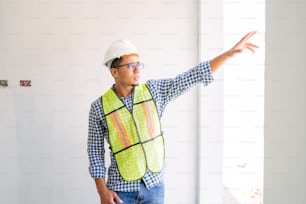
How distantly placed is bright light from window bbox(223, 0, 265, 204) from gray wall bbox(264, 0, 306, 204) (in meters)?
1.59

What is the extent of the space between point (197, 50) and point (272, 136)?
2.09m

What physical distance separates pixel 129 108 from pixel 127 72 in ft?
0.58

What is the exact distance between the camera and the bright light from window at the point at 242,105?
2.62 meters

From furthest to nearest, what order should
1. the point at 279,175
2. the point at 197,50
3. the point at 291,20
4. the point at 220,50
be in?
1. the point at 197,50
2. the point at 220,50
3. the point at 279,175
4. the point at 291,20

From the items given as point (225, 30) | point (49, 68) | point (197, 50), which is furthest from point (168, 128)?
point (49, 68)

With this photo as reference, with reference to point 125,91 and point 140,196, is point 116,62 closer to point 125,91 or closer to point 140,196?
point 125,91

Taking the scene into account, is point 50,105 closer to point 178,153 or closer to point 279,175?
point 178,153

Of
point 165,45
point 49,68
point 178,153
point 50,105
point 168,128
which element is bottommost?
point 178,153

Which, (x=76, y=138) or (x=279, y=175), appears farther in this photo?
(x=76, y=138)

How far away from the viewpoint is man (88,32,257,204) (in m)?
1.69

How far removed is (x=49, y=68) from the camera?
3.03 m

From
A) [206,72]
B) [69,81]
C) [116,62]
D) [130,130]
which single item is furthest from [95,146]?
[69,81]

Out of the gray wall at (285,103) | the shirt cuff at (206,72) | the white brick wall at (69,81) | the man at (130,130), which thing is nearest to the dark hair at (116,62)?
the man at (130,130)

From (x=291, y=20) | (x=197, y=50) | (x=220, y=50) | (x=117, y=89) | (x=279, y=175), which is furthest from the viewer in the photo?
(x=197, y=50)
